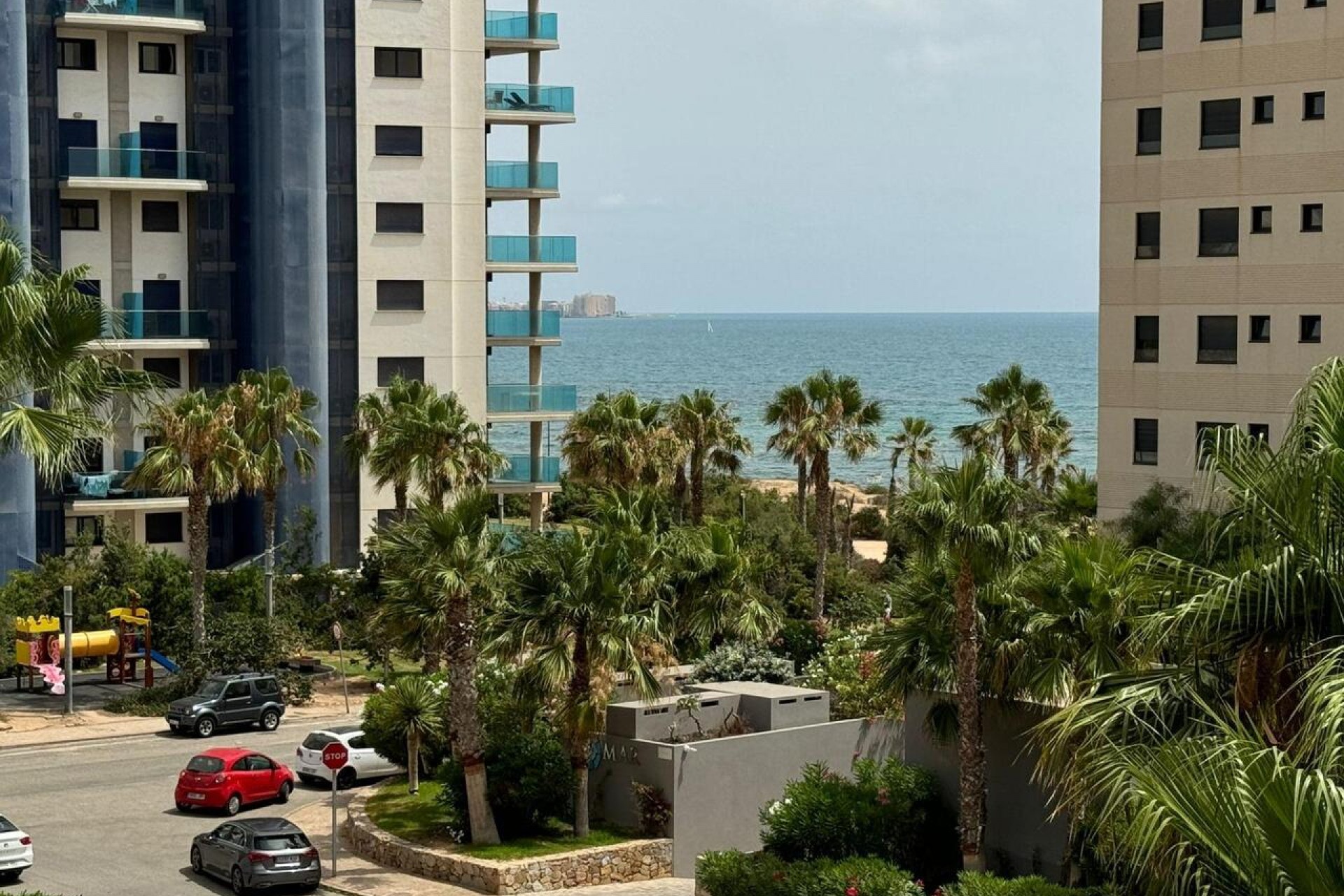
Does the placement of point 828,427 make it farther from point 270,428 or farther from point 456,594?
point 456,594

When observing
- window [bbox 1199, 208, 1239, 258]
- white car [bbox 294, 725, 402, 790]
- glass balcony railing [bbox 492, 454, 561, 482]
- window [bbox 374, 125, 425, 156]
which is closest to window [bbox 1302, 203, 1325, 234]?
window [bbox 1199, 208, 1239, 258]

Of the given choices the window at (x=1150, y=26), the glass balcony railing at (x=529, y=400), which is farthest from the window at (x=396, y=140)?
the window at (x=1150, y=26)

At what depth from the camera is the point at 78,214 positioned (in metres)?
60.5

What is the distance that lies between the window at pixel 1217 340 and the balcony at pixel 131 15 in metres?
32.9

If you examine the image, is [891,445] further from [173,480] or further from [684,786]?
[684,786]

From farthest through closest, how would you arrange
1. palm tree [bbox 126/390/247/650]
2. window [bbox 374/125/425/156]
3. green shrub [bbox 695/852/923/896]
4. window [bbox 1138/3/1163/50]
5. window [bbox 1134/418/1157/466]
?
1. window [bbox 374/125/425/156]
2. window [bbox 1134/418/1157/466]
3. window [bbox 1138/3/1163/50]
4. palm tree [bbox 126/390/247/650]
5. green shrub [bbox 695/852/923/896]

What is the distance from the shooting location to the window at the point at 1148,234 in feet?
164

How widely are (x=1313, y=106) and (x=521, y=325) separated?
29.0 metres

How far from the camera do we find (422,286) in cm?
6462

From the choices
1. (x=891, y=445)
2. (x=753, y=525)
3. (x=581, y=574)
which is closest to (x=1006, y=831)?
(x=581, y=574)

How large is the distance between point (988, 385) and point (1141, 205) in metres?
14.2

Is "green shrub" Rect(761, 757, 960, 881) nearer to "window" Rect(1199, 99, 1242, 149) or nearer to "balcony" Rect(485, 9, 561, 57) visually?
"window" Rect(1199, 99, 1242, 149)

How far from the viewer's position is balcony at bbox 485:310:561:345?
217 feet

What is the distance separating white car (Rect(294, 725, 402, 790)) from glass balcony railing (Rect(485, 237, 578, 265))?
29487mm
